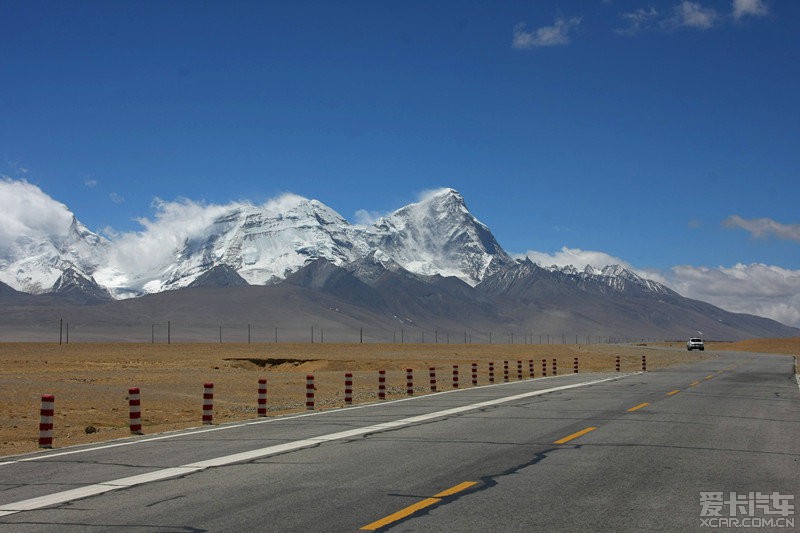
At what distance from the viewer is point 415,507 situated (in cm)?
934

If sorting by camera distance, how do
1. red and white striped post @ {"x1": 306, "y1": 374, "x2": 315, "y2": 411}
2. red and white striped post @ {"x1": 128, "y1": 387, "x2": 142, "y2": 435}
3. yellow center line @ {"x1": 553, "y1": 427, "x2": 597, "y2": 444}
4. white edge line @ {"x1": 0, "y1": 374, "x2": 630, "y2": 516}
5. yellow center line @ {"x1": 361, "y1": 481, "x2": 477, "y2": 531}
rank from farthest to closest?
1. red and white striped post @ {"x1": 306, "y1": 374, "x2": 315, "y2": 411}
2. red and white striped post @ {"x1": 128, "y1": 387, "x2": 142, "y2": 435}
3. yellow center line @ {"x1": 553, "y1": 427, "x2": 597, "y2": 444}
4. white edge line @ {"x1": 0, "y1": 374, "x2": 630, "y2": 516}
5. yellow center line @ {"x1": 361, "y1": 481, "x2": 477, "y2": 531}

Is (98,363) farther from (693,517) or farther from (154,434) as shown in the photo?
(693,517)

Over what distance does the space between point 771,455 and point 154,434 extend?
450 inches

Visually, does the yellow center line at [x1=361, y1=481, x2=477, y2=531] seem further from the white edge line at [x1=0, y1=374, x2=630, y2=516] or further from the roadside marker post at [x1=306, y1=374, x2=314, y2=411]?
the roadside marker post at [x1=306, y1=374, x2=314, y2=411]

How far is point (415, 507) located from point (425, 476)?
201 cm

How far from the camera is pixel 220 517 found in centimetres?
898

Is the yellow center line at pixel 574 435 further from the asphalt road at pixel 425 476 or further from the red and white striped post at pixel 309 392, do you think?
the red and white striped post at pixel 309 392

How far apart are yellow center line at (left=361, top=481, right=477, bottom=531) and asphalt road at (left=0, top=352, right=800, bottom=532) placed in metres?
0.03

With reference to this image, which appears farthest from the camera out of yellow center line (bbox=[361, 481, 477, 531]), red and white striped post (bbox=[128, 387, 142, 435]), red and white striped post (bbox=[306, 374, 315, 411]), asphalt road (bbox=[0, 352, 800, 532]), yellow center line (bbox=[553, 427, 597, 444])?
red and white striped post (bbox=[306, 374, 315, 411])

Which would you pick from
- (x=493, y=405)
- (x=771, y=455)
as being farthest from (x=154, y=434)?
(x=771, y=455)

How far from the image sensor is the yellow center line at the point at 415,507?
28.0ft

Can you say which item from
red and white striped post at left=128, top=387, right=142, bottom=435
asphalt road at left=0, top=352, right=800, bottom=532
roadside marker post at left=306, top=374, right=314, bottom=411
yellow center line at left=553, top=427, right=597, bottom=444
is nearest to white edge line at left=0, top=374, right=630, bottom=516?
asphalt road at left=0, top=352, right=800, bottom=532

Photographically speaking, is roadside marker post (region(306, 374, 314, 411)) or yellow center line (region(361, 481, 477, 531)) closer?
yellow center line (region(361, 481, 477, 531))

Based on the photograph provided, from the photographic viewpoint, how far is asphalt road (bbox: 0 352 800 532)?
897 centimetres
